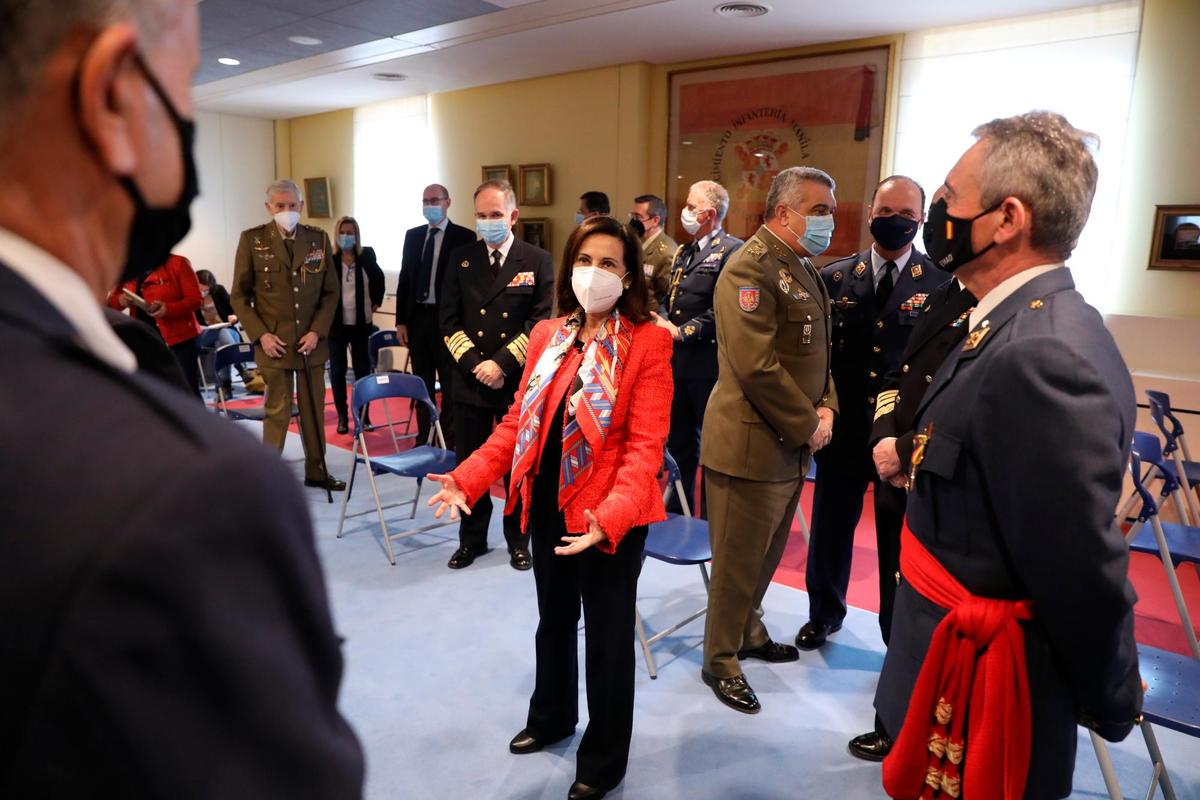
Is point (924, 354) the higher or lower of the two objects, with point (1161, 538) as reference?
higher

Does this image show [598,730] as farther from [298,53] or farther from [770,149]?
[298,53]

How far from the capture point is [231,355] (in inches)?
206

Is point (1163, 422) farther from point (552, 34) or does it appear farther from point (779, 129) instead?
point (552, 34)

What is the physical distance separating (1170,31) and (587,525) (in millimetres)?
4720

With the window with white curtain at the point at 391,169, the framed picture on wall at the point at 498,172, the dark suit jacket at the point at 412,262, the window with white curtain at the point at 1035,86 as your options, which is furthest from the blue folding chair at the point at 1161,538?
the window with white curtain at the point at 391,169

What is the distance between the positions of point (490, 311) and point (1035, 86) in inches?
149

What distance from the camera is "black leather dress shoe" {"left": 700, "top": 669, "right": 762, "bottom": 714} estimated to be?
265 centimetres

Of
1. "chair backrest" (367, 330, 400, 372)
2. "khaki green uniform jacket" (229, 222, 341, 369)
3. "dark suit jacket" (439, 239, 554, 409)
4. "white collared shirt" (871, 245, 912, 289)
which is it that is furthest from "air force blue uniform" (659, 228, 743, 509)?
"chair backrest" (367, 330, 400, 372)

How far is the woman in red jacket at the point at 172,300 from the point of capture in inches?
196

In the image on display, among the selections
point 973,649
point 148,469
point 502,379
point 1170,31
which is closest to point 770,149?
point 1170,31

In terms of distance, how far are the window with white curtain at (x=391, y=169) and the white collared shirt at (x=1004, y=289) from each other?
762cm

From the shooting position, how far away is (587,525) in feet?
6.64

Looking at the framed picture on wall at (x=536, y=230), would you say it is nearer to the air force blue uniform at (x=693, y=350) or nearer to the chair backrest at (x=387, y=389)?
the air force blue uniform at (x=693, y=350)

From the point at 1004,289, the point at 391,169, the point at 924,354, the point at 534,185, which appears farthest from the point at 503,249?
the point at 391,169
